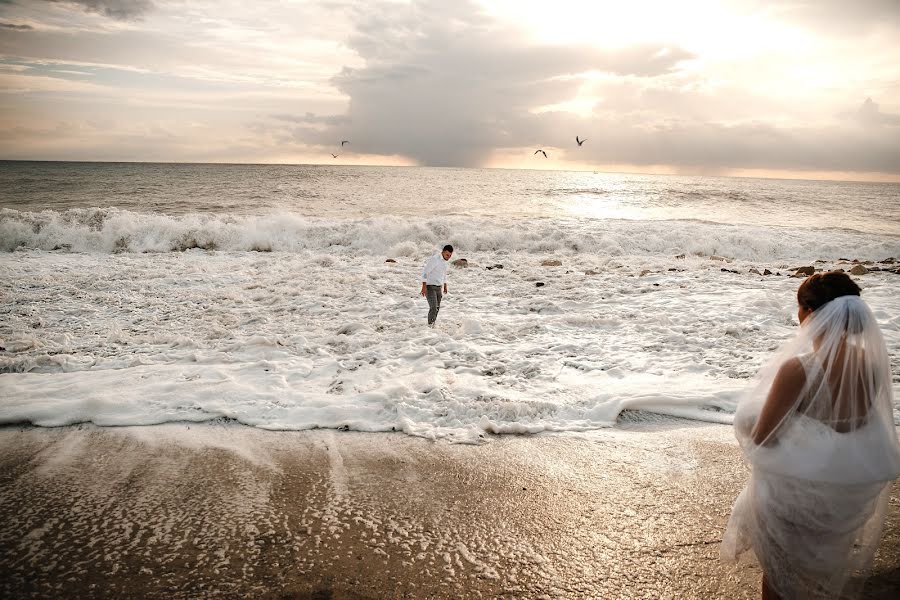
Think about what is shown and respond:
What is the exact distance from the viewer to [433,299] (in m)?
8.89

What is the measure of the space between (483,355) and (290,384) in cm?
277

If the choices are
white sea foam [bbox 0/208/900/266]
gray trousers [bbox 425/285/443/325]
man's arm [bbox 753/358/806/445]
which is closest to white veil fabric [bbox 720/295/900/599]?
man's arm [bbox 753/358/806/445]

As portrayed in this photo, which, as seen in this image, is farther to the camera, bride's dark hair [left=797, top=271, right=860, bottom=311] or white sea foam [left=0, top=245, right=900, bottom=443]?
white sea foam [left=0, top=245, right=900, bottom=443]

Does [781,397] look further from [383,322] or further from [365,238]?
[365,238]

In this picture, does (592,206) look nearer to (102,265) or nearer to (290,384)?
(102,265)

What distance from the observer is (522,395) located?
5.80m

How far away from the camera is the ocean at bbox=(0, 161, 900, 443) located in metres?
5.46

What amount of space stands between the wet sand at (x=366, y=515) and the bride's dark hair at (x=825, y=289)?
1751mm

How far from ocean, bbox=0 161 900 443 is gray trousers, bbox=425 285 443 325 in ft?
0.73

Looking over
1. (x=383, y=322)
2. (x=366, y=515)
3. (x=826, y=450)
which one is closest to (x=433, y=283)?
(x=383, y=322)

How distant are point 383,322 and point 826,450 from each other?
742 cm

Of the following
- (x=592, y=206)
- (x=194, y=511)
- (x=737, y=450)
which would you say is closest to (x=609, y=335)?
(x=737, y=450)

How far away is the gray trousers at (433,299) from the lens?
8.90 m

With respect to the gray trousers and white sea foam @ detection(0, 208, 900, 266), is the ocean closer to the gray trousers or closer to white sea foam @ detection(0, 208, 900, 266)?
white sea foam @ detection(0, 208, 900, 266)
